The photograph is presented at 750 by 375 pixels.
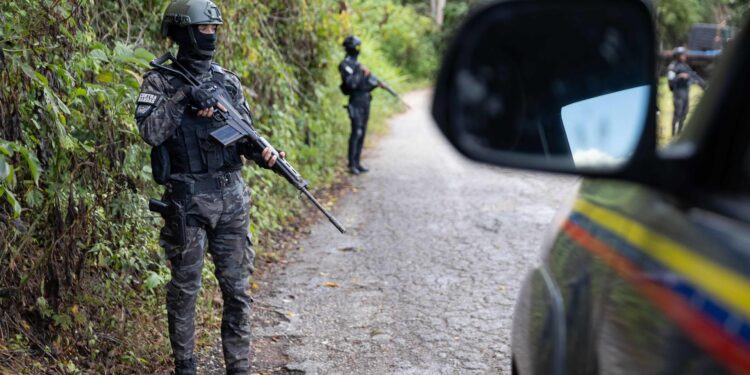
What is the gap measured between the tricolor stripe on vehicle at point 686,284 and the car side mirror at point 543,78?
17cm

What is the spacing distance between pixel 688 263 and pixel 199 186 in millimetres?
3094

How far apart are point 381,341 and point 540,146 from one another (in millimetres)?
3732

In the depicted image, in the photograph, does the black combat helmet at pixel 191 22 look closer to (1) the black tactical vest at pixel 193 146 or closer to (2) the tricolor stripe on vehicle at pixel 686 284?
(1) the black tactical vest at pixel 193 146

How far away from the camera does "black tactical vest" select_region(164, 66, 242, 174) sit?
3957mm

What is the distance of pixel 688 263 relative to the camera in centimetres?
121

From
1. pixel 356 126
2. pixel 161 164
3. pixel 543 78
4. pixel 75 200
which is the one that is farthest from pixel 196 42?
pixel 356 126

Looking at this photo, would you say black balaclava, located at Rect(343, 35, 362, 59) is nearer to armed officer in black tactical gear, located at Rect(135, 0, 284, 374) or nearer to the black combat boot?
armed officer in black tactical gear, located at Rect(135, 0, 284, 374)

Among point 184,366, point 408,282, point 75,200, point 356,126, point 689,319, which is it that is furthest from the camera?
point 356,126

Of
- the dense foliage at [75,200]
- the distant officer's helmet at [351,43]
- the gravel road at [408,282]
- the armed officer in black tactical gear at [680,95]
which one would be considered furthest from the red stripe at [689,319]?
the distant officer's helmet at [351,43]

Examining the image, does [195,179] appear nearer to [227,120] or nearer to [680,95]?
[227,120]

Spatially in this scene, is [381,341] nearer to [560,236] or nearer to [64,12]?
[64,12]

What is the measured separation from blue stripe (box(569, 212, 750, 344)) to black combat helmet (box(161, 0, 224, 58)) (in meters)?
2.80

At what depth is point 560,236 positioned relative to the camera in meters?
2.05

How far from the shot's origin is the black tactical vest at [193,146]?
3.96 m
